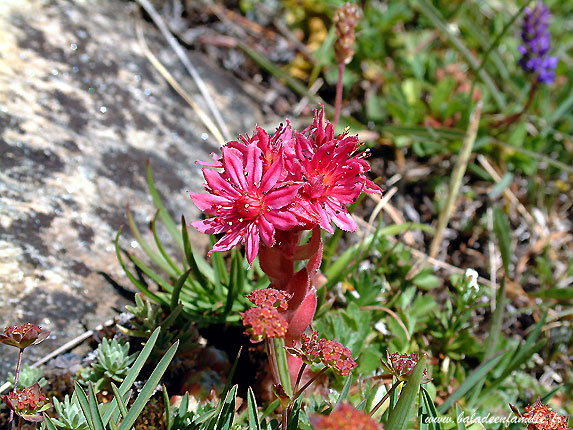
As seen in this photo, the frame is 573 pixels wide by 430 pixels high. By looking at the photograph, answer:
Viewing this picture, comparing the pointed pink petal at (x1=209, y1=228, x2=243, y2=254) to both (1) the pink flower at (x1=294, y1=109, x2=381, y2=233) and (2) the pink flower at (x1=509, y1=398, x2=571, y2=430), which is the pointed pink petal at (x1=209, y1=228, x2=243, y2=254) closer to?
(1) the pink flower at (x1=294, y1=109, x2=381, y2=233)

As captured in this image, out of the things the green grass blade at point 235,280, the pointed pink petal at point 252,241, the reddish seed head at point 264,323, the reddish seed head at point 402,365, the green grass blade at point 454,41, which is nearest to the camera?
the reddish seed head at point 264,323

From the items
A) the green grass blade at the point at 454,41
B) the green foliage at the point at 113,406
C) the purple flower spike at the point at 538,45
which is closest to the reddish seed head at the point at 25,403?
the green foliage at the point at 113,406

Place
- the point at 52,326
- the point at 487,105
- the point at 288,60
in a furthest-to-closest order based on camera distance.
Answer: the point at 288,60, the point at 487,105, the point at 52,326

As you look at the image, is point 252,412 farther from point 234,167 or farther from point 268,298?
point 234,167

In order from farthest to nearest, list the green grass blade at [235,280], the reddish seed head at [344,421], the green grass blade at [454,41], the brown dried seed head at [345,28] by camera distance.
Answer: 1. the green grass blade at [454,41]
2. the brown dried seed head at [345,28]
3. the green grass blade at [235,280]
4. the reddish seed head at [344,421]

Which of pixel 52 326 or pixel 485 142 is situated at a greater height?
pixel 485 142

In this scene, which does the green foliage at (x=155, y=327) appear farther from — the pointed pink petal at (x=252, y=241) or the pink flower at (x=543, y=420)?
the pink flower at (x=543, y=420)

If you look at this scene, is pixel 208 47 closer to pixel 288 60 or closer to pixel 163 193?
pixel 288 60

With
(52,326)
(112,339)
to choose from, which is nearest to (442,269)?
(112,339)
